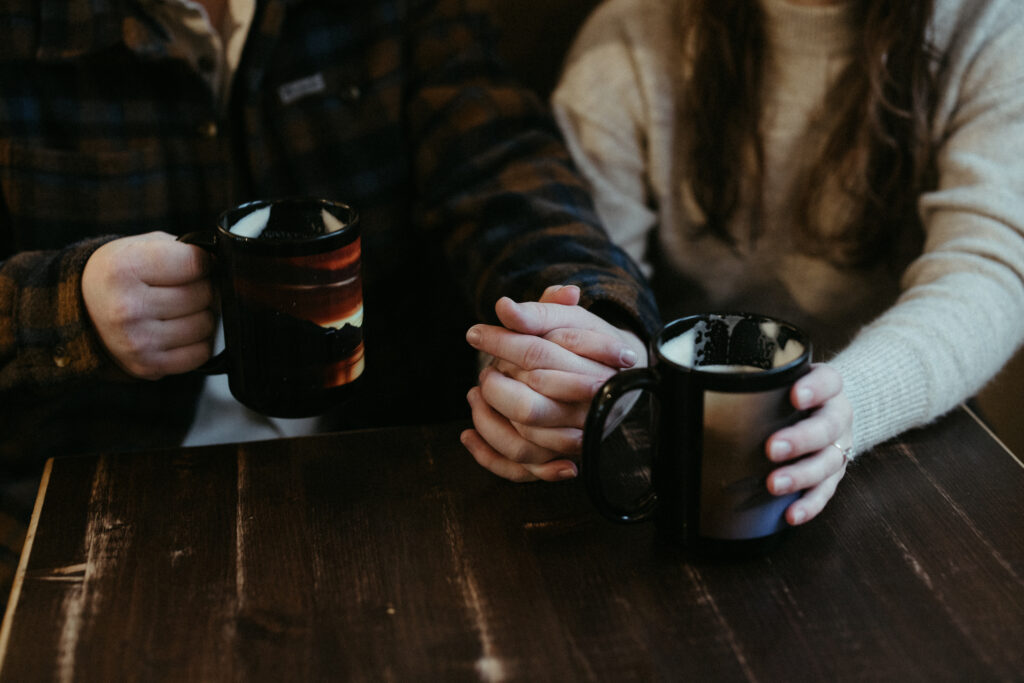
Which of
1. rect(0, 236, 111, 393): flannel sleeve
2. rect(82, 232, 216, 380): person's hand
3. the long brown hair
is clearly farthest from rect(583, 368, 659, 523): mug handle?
the long brown hair

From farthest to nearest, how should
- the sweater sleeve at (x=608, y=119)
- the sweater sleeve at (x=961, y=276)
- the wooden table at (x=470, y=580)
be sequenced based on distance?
the sweater sleeve at (x=608, y=119) < the sweater sleeve at (x=961, y=276) < the wooden table at (x=470, y=580)

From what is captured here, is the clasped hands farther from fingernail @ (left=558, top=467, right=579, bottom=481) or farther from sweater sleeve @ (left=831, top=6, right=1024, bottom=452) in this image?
sweater sleeve @ (left=831, top=6, right=1024, bottom=452)

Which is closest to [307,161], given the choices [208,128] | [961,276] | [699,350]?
[208,128]

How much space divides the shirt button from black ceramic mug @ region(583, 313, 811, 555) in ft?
1.97

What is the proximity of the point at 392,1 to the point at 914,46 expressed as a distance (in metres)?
0.58

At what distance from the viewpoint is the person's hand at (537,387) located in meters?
0.65

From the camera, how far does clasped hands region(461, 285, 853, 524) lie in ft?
2.10

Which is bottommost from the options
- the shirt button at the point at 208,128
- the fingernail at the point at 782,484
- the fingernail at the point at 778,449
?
the fingernail at the point at 782,484

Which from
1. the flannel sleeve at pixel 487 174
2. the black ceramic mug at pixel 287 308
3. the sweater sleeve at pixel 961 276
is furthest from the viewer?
the flannel sleeve at pixel 487 174

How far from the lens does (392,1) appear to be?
1.02 metres

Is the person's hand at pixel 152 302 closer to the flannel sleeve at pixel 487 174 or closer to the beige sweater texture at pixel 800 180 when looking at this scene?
the flannel sleeve at pixel 487 174

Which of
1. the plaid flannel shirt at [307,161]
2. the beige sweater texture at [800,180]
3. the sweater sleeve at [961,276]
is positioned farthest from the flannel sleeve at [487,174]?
the sweater sleeve at [961,276]

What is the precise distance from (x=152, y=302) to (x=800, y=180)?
76cm

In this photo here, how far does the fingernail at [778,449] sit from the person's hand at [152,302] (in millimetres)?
422
